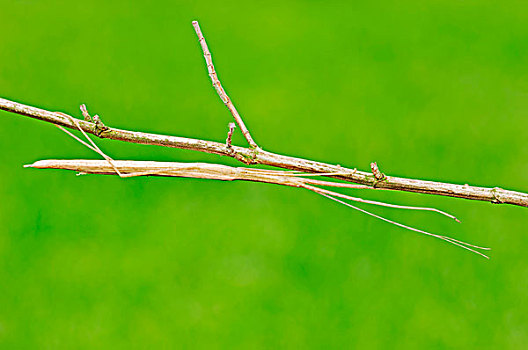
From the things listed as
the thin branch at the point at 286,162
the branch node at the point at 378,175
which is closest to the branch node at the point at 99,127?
the thin branch at the point at 286,162

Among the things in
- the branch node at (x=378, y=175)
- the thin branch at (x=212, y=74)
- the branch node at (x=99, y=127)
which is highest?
the thin branch at (x=212, y=74)

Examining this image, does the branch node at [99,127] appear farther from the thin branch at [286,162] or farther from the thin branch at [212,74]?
the thin branch at [212,74]

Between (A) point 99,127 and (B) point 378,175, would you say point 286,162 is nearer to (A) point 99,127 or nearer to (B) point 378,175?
(B) point 378,175

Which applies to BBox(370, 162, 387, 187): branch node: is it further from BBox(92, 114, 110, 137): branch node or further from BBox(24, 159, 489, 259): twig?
BBox(92, 114, 110, 137): branch node

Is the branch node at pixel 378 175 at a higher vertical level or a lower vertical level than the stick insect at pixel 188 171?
higher

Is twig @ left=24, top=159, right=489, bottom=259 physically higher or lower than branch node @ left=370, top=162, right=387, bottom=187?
lower

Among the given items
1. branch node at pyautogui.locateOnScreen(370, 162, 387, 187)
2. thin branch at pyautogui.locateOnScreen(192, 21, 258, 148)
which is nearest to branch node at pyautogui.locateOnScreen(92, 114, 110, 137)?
thin branch at pyautogui.locateOnScreen(192, 21, 258, 148)

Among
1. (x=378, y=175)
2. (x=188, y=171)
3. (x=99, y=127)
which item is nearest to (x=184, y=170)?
(x=188, y=171)

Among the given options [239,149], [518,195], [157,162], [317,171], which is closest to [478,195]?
[518,195]
